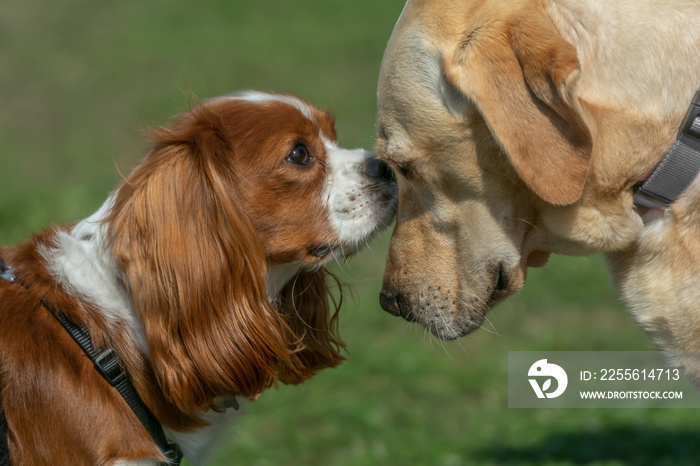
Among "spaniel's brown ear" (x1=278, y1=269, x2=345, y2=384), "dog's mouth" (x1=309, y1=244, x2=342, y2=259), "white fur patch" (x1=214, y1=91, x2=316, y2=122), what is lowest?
"spaniel's brown ear" (x1=278, y1=269, x2=345, y2=384)

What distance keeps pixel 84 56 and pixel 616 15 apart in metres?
14.6

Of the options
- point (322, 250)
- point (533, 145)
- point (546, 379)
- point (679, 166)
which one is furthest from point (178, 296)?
point (546, 379)

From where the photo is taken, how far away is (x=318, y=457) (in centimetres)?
500

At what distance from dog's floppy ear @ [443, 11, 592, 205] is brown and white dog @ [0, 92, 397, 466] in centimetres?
88

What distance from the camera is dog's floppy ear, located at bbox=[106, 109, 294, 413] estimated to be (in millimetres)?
3162

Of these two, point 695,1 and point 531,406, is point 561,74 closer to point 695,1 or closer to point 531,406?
point 695,1

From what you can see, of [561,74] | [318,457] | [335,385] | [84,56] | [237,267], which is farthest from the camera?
[84,56]

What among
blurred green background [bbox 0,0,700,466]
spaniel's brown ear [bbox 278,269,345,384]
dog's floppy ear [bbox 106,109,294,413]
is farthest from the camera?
blurred green background [bbox 0,0,700,466]

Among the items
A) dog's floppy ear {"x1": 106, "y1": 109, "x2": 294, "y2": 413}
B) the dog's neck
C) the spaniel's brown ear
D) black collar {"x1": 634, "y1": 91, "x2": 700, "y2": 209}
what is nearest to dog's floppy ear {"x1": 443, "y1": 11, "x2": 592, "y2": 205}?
black collar {"x1": 634, "y1": 91, "x2": 700, "y2": 209}

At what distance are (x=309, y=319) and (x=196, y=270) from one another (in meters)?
0.86

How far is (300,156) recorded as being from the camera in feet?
11.9

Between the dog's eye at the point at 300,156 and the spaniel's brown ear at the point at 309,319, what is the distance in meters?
0.55

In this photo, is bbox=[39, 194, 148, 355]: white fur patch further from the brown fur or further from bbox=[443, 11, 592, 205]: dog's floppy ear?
bbox=[443, 11, 592, 205]: dog's floppy ear

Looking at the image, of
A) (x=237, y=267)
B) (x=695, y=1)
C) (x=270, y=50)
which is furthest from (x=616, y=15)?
(x=270, y=50)
